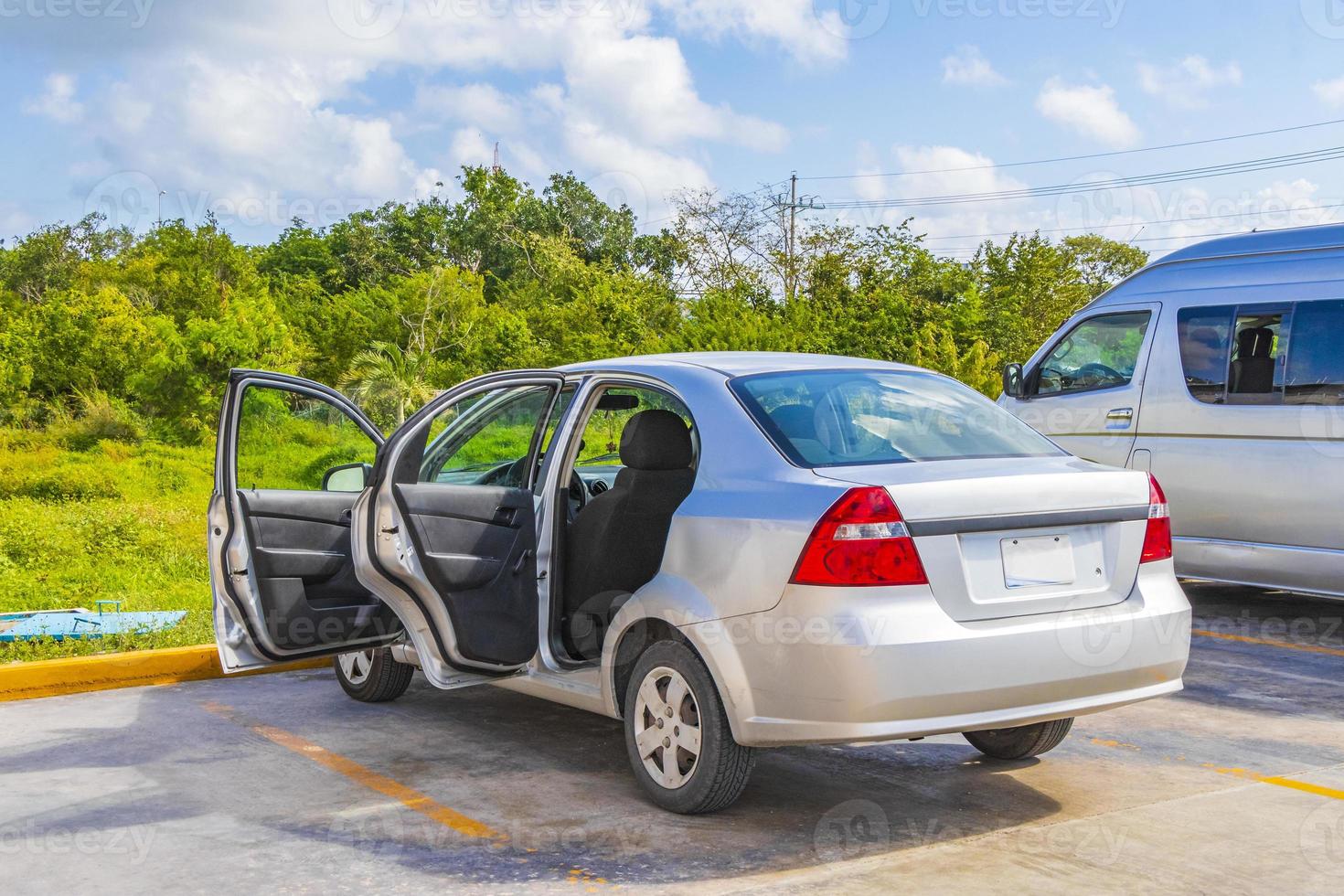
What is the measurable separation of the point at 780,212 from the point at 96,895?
4026cm

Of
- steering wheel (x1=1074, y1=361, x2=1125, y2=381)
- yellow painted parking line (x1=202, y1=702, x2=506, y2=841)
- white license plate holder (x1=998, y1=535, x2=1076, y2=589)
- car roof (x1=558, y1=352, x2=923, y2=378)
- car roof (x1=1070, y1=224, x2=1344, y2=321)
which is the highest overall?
car roof (x1=1070, y1=224, x2=1344, y2=321)

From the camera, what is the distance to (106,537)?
57.3ft

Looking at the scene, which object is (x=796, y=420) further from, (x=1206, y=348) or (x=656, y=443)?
(x=1206, y=348)

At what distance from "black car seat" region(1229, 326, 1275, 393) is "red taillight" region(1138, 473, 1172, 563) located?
381 centimetres

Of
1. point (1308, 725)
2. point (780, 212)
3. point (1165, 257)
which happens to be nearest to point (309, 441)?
point (780, 212)

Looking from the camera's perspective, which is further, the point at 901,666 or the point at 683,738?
the point at 683,738

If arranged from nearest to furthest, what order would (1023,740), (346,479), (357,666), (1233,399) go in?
(1023,740) → (346,479) → (357,666) → (1233,399)

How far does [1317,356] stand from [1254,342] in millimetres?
423

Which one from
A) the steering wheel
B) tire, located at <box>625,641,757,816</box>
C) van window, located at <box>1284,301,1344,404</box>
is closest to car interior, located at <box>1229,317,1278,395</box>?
van window, located at <box>1284,301,1344,404</box>

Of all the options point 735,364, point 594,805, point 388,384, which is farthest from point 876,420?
point 388,384

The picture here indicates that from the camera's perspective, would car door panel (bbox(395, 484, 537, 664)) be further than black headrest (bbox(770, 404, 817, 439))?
Yes

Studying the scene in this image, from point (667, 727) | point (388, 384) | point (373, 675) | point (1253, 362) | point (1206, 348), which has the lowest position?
point (373, 675)

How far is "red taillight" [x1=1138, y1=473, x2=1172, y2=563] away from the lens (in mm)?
4535

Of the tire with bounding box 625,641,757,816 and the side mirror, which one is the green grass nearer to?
the side mirror
